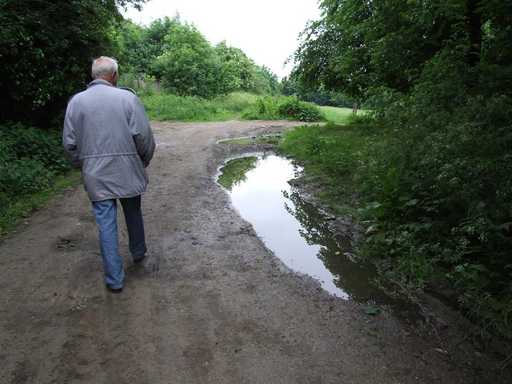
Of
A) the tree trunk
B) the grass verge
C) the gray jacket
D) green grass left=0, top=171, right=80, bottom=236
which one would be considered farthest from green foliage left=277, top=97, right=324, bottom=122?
the gray jacket

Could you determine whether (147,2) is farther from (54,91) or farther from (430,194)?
(430,194)

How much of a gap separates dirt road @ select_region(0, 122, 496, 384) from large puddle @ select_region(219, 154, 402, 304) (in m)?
0.35

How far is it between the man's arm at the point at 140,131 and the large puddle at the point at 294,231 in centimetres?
211

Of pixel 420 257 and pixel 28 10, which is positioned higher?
pixel 28 10

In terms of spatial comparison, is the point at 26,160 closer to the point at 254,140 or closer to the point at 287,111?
the point at 254,140

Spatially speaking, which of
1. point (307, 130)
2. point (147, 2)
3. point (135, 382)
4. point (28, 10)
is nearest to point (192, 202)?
point (135, 382)

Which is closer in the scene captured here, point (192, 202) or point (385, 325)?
point (385, 325)

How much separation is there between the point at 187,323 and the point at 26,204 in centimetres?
412

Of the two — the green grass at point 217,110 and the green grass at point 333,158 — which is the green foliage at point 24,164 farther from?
the green grass at point 217,110

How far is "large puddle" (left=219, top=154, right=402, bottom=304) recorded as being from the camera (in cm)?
415

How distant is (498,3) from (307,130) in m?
8.96

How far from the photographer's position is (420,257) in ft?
13.5

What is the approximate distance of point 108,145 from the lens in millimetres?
3514

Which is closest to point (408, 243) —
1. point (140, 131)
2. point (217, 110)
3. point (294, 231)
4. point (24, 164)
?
point (294, 231)
